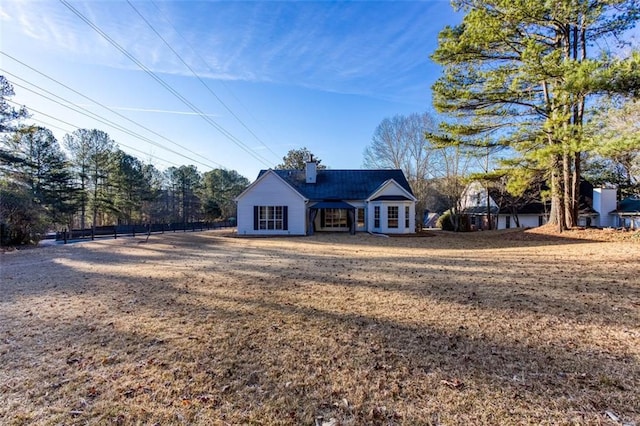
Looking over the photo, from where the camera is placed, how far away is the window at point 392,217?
2199 cm

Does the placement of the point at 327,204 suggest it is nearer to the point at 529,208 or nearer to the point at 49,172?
the point at 529,208

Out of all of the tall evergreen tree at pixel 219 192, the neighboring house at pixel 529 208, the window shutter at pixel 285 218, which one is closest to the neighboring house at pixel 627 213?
the neighboring house at pixel 529 208

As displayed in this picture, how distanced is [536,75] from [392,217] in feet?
40.7

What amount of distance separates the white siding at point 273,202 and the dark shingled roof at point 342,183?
274 centimetres

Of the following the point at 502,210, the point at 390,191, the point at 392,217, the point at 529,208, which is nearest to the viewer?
the point at 392,217

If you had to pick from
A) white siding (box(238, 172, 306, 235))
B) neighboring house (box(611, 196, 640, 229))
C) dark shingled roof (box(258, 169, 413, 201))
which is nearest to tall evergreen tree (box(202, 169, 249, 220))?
dark shingled roof (box(258, 169, 413, 201))

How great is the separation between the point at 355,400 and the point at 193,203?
52.1 m

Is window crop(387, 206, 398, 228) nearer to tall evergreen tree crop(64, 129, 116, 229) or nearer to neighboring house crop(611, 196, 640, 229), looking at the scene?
neighboring house crop(611, 196, 640, 229)

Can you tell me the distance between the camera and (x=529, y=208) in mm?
Answer: 33094

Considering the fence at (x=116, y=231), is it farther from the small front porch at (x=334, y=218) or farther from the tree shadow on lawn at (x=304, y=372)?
the tree shadow on lawn at (x=304, y=372)

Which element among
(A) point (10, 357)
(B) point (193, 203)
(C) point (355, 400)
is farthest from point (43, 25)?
(B) point (193, 203)

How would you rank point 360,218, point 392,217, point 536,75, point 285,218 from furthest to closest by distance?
point 360,218 < point 392,217 < point 285,218 < point 536,75

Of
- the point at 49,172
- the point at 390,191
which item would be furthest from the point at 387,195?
the point at 49,172

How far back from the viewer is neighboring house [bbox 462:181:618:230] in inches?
1208
